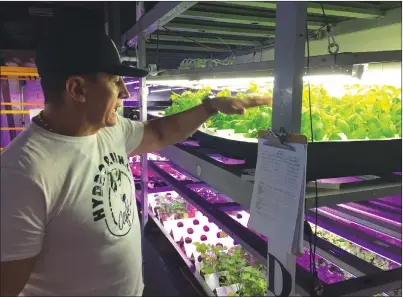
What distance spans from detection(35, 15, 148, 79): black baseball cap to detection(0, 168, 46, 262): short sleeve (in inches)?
15.6

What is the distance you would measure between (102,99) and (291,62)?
69cm

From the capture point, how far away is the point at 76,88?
124 cm

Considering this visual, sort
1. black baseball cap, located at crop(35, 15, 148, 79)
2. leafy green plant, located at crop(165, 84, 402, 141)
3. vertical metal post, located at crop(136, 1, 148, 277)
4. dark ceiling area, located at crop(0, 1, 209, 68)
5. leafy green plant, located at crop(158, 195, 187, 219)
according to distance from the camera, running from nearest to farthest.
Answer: black baseball cap, located at crop(35, 15, 148, 79)
leafy green plant, located at crop(165, 84, 402, 141)
vertical metal post, located at crop(136, 1, 148, 277)
leafy green plant, located at crop(158, 195, 187, 219)
dark ceiling area, located at crop(0, 1, 209, 68)

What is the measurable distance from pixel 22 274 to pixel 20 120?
6.31 meters

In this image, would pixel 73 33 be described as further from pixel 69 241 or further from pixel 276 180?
pixel 276 180

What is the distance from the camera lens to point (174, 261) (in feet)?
8.88

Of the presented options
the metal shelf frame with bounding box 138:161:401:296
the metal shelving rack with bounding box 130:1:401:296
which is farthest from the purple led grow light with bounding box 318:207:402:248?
the metal shelving rack with bounding box 130:1:401:296

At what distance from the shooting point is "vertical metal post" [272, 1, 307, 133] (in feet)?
3.46

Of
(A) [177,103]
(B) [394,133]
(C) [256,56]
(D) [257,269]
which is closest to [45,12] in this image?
(C) [256,56]

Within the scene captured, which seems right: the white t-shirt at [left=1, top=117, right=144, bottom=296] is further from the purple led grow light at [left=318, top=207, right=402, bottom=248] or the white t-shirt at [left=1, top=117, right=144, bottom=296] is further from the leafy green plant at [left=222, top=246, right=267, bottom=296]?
the purple led grow light at [left=318, top=207, right=402, bottom=248]

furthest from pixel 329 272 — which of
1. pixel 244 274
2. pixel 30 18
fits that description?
pixel 30 18

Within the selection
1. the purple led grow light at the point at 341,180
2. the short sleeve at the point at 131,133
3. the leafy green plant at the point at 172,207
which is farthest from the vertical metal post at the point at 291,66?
the leafy green plant at the point at 172,207

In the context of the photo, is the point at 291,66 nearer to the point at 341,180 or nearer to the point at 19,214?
the point at 341,180

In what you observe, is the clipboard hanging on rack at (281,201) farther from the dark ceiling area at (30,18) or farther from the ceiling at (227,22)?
the dark ceiling area at (30,18)
